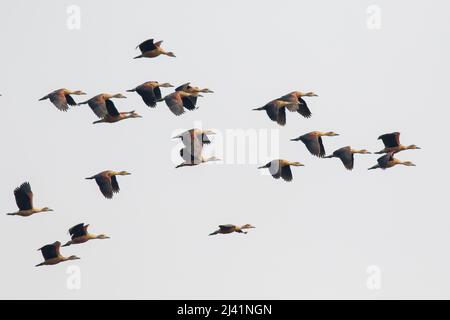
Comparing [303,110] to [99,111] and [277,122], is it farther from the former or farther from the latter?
[99,111]

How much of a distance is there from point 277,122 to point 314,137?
1.39m

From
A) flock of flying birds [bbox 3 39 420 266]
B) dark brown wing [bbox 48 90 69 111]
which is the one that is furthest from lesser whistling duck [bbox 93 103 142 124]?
dark brown wing [bbox 48 90 69 111]

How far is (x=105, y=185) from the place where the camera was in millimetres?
59188

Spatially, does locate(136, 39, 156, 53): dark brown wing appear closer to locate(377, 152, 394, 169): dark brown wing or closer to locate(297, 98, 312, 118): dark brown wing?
locate(297, 98, 312, 118): dark brown wing

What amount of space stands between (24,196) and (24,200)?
0.18 metres

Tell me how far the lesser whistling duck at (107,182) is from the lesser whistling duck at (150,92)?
2.48 meters

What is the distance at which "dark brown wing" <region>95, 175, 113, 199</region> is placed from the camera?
59.0 meters

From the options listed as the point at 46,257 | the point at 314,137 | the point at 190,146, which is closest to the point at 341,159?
the point at 314,137

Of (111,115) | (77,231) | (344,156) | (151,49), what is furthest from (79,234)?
(344,156)

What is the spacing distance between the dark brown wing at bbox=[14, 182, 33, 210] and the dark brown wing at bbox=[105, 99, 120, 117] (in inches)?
132

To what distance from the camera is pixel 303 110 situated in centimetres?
6097

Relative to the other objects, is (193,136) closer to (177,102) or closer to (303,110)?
(177,102)
